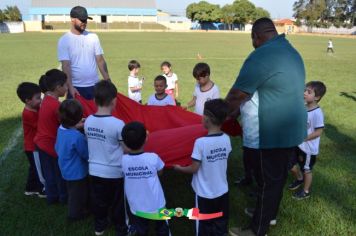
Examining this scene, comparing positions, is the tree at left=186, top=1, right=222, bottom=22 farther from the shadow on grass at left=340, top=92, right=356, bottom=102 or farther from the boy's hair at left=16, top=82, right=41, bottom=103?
the boy's hair at left=16, top=82, right=41, bottom=103

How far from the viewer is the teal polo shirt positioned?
3033 millimetres

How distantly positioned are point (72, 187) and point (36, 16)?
104388mm

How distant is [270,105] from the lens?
123 inches

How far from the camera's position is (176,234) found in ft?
12.2

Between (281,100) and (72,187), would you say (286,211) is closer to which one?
(281,100)

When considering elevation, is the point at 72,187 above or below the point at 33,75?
below

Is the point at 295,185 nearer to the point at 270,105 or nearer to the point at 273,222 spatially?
the point at 273,222

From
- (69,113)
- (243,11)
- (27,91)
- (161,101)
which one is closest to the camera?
(69,113)

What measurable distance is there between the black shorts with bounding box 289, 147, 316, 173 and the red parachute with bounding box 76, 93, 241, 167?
37.0 inches

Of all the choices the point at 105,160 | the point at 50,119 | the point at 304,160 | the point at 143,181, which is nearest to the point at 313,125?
the point at 304,160

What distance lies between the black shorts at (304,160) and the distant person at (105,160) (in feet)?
7.14

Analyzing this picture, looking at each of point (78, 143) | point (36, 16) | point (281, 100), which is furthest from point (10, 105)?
point (36, 16)

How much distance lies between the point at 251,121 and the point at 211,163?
1.76ft

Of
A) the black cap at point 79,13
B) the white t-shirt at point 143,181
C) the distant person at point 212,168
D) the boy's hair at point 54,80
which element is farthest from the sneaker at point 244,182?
the black cap at point 79,13
